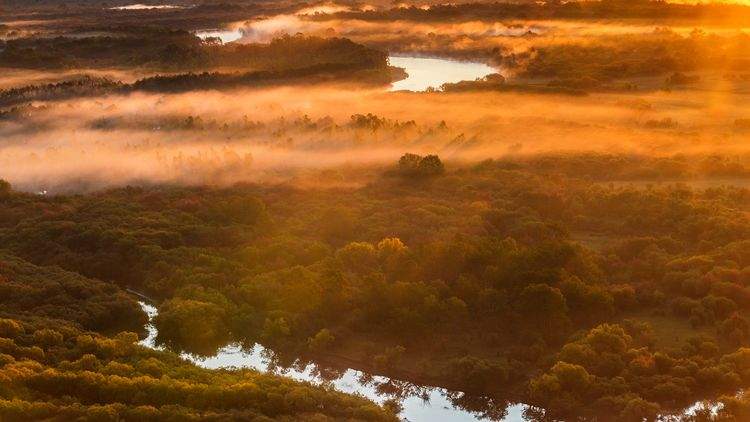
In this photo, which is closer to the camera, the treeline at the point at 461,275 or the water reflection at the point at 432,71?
the treeline at the point at 461,275

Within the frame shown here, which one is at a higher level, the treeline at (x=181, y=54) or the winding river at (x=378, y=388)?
the winding river at (x=378, y=388)

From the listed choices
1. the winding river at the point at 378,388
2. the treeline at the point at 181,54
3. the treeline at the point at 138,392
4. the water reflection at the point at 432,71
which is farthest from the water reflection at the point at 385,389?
the treeline at the point at 181,54

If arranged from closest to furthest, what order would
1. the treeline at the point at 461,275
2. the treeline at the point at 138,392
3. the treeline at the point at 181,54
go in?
the treeline at the point at 138,392 → the treeline at the point at 461,275 → the treeline at the point at 181,54

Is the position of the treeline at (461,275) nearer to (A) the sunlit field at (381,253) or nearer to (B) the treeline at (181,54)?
(A) the sunlit field at (381,253)

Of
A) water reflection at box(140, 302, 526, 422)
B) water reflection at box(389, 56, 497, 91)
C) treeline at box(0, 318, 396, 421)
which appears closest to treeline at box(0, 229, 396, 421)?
treeline at box(0, 318, 396, 421)

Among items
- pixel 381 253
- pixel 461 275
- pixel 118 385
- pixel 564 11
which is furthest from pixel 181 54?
pixel 118 385

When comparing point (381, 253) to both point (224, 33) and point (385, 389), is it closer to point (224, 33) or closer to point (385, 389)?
point (385, 389)

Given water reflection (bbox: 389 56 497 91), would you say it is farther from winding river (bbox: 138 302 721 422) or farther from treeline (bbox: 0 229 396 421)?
treeline (bbox: 0 229 396 421)
